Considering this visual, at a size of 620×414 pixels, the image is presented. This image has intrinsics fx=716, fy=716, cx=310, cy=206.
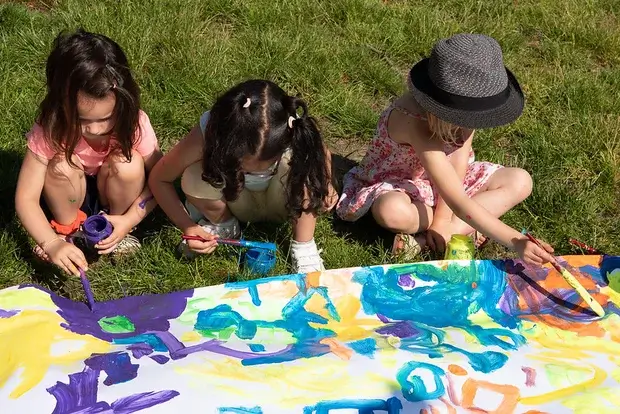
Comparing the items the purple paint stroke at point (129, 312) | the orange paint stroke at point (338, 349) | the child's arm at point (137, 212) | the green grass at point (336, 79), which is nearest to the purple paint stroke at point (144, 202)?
the child's arm at point (137, 212)

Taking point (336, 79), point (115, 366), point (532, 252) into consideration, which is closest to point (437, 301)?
point (532, 252)

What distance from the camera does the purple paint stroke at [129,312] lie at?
2012 millimetres

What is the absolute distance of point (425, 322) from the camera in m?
2.25

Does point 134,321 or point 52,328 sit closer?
point 52,328

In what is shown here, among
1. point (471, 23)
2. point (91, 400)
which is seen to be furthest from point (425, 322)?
point (471, 23)

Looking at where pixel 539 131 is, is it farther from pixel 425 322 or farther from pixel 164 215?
pixel 164 215

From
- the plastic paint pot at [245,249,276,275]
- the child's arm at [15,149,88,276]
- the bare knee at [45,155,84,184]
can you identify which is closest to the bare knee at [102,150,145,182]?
the bare knee at [45,155,84,184]

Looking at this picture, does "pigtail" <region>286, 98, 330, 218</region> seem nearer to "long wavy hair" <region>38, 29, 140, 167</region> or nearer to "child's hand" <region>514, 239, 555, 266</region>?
"long wavy hair" <region>38, 29, 140, 167</region>

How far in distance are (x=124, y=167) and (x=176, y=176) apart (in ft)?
0.59

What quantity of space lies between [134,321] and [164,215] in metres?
0.75

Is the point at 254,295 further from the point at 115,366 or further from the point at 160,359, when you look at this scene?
the point at 115,366

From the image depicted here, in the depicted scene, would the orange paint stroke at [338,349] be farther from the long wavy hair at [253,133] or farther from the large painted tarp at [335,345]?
the long wavy hair at [253,133]

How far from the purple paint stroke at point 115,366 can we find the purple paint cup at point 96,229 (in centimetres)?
57

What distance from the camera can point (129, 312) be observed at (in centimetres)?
212
